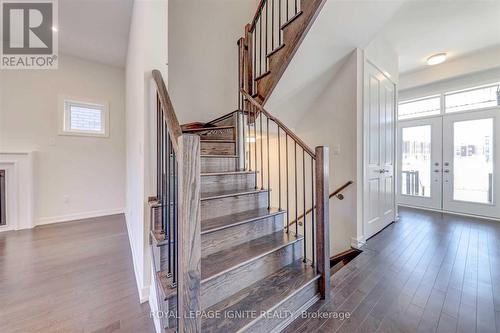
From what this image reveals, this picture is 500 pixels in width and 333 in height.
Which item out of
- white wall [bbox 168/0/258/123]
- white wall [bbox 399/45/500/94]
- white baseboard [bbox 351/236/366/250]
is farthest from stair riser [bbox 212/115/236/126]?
white wall [bbox 399/45/500/94]

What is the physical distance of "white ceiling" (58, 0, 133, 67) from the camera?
96.4 inches

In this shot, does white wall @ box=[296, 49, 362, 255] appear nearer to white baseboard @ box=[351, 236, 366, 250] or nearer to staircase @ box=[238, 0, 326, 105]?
white baseboard @ box=[351, 236, 366, 250]

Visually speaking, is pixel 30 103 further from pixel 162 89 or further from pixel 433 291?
pixel 433 291

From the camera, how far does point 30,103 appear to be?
3.32 meters

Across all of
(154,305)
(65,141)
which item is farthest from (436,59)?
(65,141)

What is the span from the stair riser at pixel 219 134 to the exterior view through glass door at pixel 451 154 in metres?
4.19

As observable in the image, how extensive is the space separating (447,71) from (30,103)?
7.52m

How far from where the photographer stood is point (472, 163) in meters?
3.93

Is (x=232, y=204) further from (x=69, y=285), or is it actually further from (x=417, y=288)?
(x=417, y=288)

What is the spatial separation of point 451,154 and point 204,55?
5092mm

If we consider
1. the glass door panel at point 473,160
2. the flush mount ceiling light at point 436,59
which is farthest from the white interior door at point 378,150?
the glass door panel at point 473,160

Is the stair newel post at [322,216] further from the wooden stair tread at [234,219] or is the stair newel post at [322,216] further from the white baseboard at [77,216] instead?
the white baseboard at [77,216]

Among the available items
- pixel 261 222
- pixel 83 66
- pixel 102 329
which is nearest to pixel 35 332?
pixel 102 329

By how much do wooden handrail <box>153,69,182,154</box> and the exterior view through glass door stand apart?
5.15m
